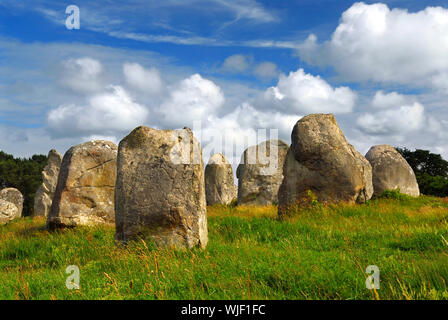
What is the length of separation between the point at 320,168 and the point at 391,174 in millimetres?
9255

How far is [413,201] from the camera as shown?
18.2 m

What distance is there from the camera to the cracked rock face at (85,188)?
1438cm

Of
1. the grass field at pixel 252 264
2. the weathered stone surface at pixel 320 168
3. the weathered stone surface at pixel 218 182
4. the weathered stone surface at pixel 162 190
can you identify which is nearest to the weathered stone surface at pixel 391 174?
the weathered stone surface at pixel 320 168

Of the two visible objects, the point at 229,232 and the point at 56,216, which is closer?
the point at 229,232

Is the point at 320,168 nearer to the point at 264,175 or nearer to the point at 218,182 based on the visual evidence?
the point at 264,175

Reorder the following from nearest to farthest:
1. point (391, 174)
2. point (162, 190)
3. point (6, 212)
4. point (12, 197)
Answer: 1. point (162, 190)
2. point (391, 174)
3. point (6, 212)
4. point (12, 197)

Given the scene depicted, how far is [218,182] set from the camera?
28.2 m

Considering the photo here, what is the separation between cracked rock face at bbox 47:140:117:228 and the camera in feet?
47.2

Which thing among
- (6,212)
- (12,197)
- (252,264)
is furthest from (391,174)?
(12,197)

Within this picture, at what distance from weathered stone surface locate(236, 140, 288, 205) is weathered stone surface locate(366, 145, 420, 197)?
5.14m
